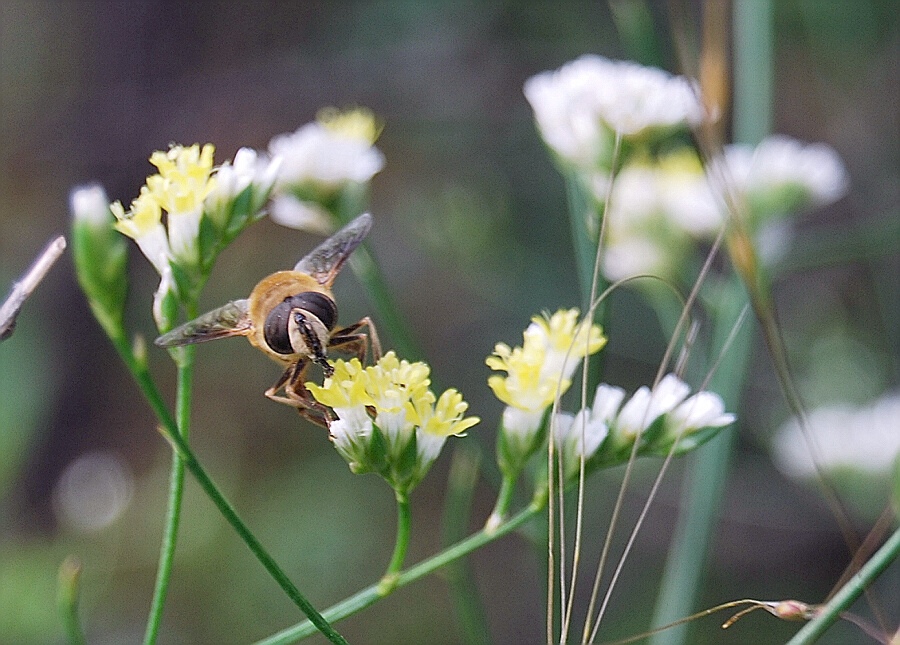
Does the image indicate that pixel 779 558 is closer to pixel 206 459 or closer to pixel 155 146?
pixel 206 459

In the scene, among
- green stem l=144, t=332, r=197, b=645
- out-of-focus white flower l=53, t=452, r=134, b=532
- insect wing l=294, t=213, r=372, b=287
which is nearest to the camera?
green stem l=144, t=332, r=197, b=645

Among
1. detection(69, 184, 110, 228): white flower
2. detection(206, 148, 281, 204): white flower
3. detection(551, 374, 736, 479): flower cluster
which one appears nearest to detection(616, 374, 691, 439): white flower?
detection(551, 374, 736, 479): flower cluster

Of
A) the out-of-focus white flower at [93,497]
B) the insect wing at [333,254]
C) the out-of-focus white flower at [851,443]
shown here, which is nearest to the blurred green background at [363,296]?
the out-of-focus white flower at [93,497]

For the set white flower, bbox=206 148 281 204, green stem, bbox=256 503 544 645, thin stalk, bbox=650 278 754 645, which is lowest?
thin stalk, bbox=650 278 754 645

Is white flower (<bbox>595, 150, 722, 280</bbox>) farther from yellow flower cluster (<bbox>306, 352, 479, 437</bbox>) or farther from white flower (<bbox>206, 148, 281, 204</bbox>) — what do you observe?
Answer: yellow flower cluster (<bbox>306, 352, 479, 437</bbox>)

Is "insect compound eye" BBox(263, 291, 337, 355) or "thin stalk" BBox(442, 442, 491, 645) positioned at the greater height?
"insect compound eye" BBox(263, 291, 337, 355)

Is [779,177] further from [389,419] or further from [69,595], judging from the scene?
[69,595]

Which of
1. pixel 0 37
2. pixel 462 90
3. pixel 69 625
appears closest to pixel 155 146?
pixel 0 37
